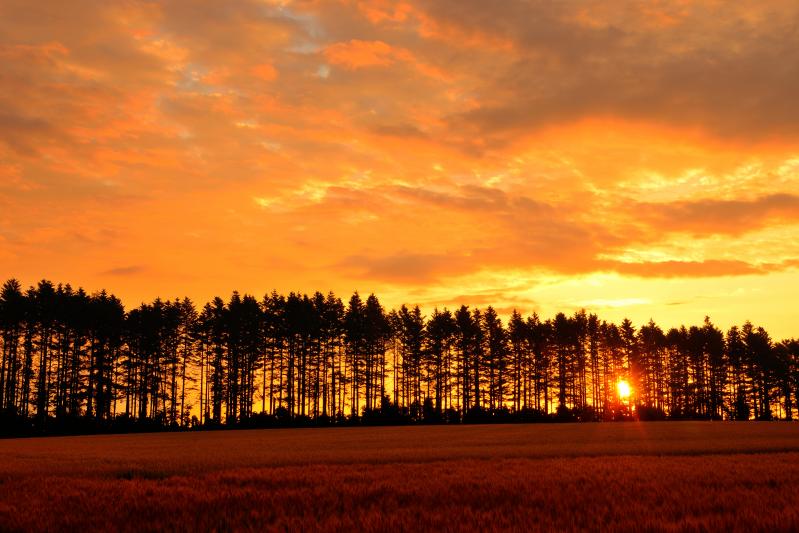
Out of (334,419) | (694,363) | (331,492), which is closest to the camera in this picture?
(331,492)

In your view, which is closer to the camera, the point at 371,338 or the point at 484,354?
the point at 371,338

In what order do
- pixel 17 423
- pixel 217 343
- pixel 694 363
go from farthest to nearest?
1. pixel 694 363
2. pixel 217 343
3. pixel 17 423

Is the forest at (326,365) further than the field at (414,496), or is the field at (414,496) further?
the forest at (326,365)

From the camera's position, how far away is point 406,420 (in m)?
81.6

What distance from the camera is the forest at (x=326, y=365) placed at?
80875mm

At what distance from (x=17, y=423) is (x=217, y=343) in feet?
98.0

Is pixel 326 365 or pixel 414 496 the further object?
pixel 326 365

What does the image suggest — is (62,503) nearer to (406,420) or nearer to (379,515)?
(379,515)

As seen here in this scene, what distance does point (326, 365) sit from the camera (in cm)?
9544

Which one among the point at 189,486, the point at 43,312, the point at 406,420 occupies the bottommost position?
the point at 406,420

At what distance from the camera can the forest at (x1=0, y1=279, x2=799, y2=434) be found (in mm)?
80875

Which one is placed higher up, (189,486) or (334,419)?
(189,486)

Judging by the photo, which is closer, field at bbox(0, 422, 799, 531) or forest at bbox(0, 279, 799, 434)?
field at bbox(0, 422, 799, 531)

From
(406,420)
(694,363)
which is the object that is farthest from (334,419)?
(694,363)
